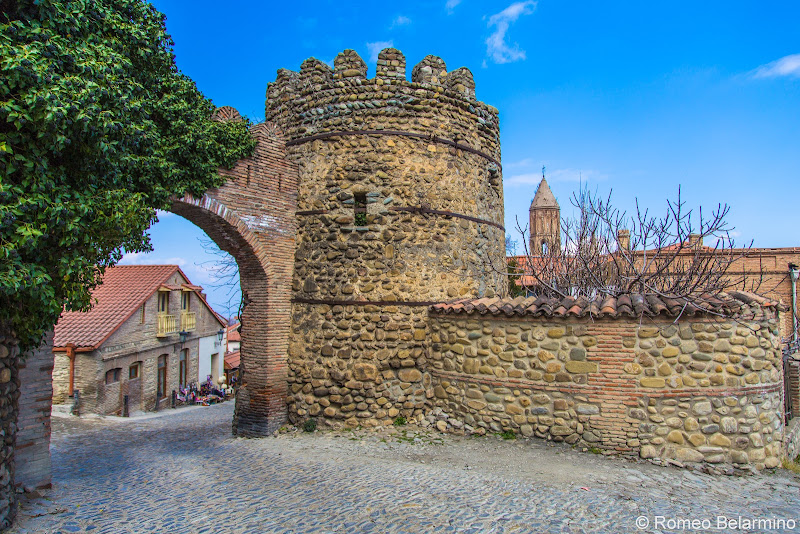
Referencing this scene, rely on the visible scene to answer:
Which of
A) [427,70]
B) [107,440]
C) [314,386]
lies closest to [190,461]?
[314,386]

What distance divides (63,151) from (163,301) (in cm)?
1675

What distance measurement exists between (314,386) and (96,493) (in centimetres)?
344

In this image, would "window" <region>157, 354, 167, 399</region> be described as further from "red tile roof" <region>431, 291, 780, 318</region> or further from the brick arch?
"red tile roof" <region>431, 291, 780, 318</region>

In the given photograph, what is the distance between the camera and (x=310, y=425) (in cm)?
816

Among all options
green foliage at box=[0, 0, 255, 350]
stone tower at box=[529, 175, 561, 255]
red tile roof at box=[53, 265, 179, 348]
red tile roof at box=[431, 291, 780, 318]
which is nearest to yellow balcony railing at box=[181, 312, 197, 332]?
red tile roof at box=[53, 265, 179, 348]

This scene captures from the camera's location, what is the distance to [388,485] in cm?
563

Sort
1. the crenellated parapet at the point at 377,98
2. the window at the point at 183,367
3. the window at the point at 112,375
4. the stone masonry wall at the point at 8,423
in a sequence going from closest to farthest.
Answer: the stone masonry wall at the point at 8,423 → the crenellated parapet at the point at 377,98 → the window at the point at 112,375 → the window at the point at 183,367

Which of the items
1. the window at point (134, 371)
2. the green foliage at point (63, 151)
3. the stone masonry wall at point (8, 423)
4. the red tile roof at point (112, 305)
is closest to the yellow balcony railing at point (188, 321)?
the red tile roof at point (112, 305)

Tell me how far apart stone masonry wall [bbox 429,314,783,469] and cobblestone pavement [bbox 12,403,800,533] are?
0.34 metres

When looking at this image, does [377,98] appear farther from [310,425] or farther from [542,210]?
[542,210]

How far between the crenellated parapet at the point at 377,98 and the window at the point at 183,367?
50.9ft

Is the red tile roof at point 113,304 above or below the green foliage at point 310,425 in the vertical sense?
above

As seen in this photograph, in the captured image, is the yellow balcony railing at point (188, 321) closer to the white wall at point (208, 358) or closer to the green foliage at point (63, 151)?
the white wall at point (208, 358)

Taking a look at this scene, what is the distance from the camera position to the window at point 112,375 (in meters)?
15.9
